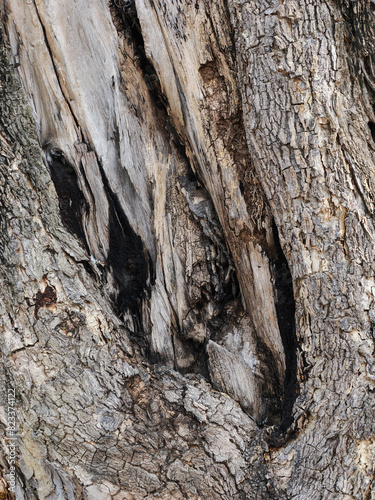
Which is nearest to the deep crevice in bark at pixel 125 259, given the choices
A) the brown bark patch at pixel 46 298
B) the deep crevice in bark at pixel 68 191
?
the deep crevice in bark at pixel 68 191

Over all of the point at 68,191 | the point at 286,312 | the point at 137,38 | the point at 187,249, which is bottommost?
the point at 286,312

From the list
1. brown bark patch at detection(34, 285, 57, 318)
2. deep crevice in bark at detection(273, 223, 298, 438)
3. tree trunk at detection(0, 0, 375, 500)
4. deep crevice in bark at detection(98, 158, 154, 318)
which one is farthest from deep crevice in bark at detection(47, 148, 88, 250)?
deep crevice in bark at detection(273, 223, 298, 438)

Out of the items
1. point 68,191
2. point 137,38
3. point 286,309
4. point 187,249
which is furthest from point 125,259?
point 137,38

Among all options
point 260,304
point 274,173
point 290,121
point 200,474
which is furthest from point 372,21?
point 200,474

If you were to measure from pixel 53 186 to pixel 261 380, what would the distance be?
131cm

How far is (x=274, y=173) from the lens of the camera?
1729 millimetres

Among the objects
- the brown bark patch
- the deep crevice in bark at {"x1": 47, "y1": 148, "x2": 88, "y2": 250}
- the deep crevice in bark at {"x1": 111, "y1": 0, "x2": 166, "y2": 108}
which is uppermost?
the deep crevice in bark at {"x1": 111, "y1": 0, "x2": 166, "y2": 108}

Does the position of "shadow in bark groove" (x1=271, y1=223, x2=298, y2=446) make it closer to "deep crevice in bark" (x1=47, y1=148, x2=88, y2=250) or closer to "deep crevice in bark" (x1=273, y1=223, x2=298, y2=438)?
"deep crevice in bark" (x1=273, y1=223, x2=298, y2=438)

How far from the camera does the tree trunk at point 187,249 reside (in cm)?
164

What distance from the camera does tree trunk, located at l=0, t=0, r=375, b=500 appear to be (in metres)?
1.64

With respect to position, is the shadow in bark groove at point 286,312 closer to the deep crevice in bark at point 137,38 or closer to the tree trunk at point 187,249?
the tree trunk at point 187,249

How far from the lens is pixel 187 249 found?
206 centimetres

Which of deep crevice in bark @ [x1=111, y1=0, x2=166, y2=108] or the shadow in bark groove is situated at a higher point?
deep crevice in bark @ [x1=111, y1=0, x2=166, y2=108]

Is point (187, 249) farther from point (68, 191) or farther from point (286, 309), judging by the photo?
point (68, 191)
